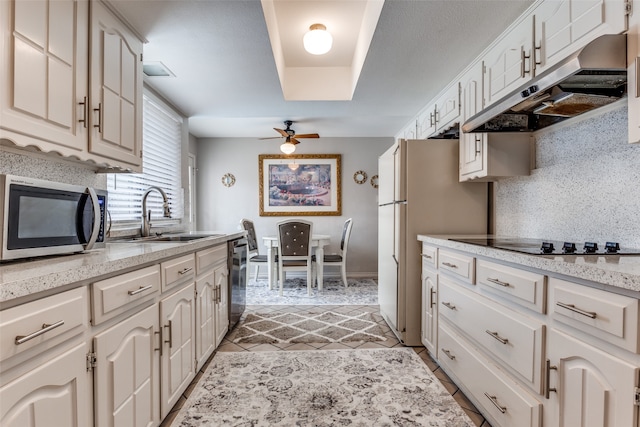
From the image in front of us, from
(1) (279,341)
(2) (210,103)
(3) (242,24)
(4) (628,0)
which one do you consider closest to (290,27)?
(3) (242,24)

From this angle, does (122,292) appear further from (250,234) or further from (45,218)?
(250,234)

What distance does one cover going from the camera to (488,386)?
1.57m

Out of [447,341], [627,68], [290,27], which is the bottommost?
[447,341]

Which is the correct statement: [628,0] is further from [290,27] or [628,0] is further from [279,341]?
[279,341]

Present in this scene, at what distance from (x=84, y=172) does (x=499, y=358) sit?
7.71ft

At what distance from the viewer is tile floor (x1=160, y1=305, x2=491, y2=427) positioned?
175cm

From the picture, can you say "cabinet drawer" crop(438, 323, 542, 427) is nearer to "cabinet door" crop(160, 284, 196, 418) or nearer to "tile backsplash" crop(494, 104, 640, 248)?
"tile backsplash" crop(494, 104, 640, 248)

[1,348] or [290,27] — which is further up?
[290,27]

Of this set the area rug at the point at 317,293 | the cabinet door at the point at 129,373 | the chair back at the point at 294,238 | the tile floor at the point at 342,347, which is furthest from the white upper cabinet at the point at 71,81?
the area rug at the point at 317,293

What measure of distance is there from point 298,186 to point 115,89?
3.88 metres

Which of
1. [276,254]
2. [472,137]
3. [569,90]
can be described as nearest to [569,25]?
[569,90]

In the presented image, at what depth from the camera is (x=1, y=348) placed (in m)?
0.75

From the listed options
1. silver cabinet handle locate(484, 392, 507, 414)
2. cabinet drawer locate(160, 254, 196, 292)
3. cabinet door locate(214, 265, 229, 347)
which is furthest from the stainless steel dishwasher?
silver cabinet handle locate(484, 392, 507, 414)

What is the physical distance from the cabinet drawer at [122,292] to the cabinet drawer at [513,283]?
1.50 meters
